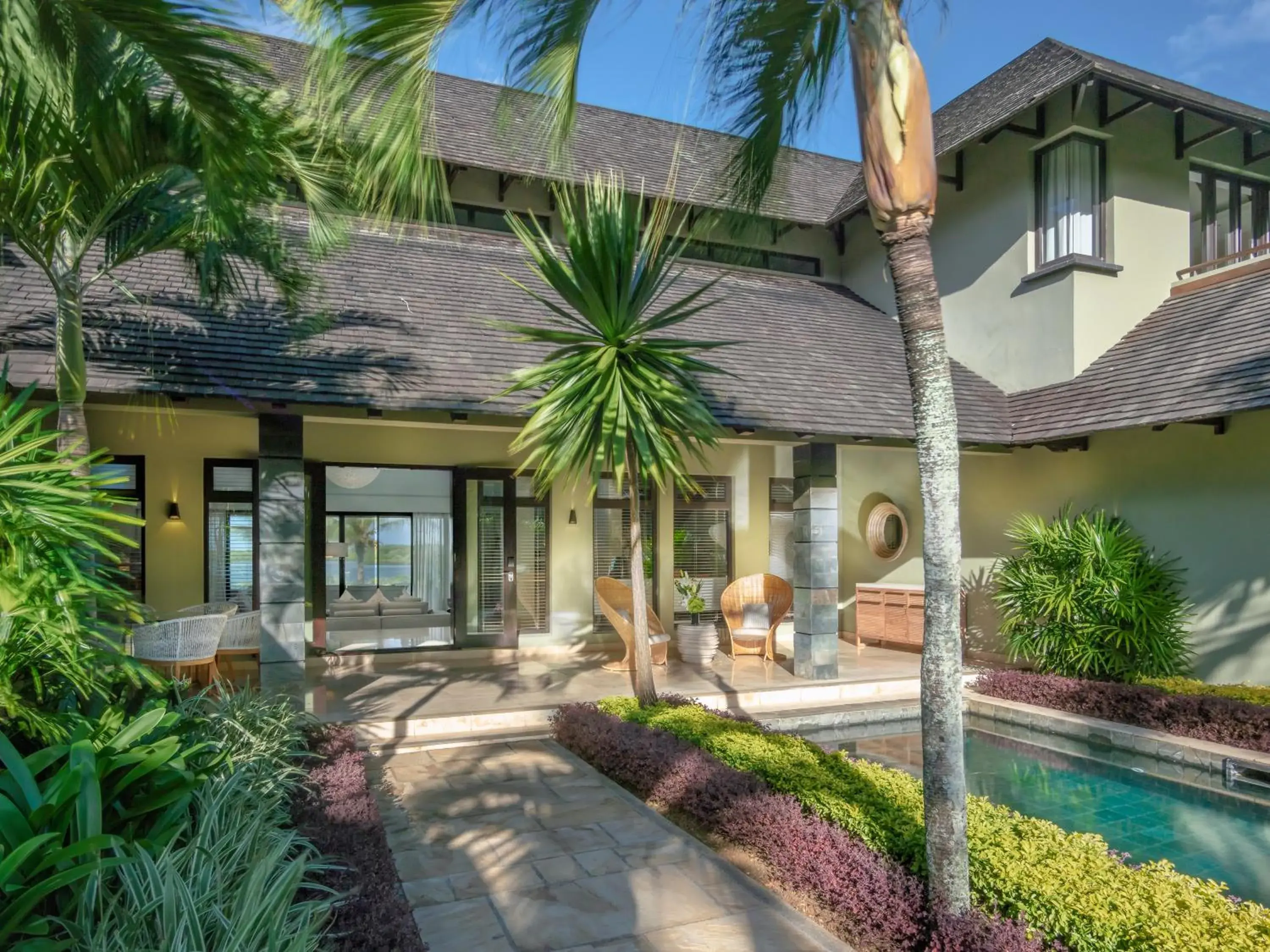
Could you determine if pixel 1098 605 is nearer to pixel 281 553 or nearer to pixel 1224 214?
pixel 1224 214

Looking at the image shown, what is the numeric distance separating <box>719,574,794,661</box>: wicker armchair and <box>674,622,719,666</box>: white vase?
392 millimetres

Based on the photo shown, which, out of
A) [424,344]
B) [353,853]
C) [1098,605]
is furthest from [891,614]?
[353,853]

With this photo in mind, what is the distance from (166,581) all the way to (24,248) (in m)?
5.53

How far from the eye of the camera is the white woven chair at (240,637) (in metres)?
8.01

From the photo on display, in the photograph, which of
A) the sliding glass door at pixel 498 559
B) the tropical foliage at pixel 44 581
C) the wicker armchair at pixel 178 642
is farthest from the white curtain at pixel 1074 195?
the tropical foliage at pixel 44 581

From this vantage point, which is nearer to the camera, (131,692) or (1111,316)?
(131,692)

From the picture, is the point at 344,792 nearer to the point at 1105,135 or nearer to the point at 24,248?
the point at 24,248

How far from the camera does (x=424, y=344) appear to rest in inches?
333

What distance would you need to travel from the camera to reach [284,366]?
726cm

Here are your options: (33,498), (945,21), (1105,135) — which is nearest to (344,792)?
(33,498)

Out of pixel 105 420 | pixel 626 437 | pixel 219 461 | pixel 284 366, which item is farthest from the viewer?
pixel 219 461

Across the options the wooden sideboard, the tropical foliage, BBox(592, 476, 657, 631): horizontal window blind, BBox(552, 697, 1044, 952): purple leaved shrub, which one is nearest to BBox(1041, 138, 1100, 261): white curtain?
the wooden sideboard

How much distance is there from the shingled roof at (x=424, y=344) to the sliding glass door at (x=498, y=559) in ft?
8.14

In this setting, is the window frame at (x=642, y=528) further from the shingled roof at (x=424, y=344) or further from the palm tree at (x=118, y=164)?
the palm tree at (x=118, y=164)
